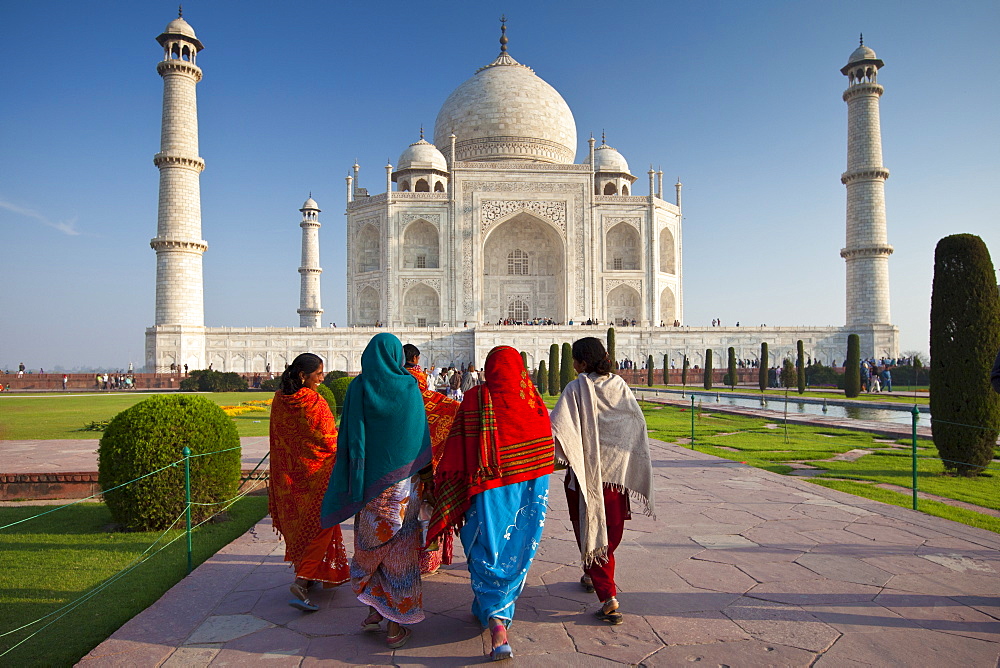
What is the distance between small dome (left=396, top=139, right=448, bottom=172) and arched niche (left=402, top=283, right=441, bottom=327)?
5690 mm

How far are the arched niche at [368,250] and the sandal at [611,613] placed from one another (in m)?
26.9

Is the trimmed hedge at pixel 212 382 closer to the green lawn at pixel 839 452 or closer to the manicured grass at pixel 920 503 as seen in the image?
the green lawn at pixel 839 452

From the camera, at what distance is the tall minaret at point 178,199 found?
21.4m

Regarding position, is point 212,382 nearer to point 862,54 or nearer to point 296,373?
point 296,373

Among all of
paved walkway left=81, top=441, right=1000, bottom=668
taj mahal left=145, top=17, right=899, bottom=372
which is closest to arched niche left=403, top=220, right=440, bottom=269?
taj mahal left=145, top=17, right=899, bottom=372

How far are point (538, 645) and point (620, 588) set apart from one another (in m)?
0.64

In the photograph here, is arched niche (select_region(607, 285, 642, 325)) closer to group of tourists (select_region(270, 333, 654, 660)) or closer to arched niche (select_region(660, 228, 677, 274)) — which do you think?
arched niche (select_region(660, 228, 677, 274))

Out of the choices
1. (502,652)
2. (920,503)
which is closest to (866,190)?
(920,503)

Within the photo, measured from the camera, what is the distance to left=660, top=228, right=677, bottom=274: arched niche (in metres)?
30.1

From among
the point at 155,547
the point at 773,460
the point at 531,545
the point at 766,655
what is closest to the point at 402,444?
the point at 531,545

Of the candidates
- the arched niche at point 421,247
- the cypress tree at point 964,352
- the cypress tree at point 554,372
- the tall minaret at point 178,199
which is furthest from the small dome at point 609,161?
the cypress tree at point 964,352

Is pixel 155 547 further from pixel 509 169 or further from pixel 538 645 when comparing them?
pixel 509 169

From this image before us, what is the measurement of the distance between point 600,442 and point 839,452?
17.1 feet

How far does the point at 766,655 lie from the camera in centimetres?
218
